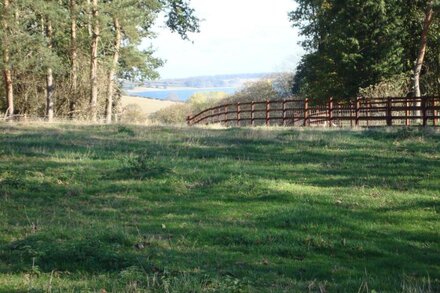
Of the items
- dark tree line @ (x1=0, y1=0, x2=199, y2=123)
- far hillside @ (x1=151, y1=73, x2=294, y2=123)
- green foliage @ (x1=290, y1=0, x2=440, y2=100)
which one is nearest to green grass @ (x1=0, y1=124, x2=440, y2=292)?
dark tree line @ (x1=0, y1=0, x2=199, y2=123)

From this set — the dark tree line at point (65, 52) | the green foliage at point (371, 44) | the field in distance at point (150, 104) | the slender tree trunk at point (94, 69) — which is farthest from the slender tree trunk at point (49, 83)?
the field in distance at point (150, 104)

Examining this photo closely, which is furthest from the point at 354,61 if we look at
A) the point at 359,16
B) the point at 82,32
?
the point at 82,32

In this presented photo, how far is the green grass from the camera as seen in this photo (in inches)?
241

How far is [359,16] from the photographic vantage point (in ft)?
133

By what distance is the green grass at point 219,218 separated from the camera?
6.13 meters

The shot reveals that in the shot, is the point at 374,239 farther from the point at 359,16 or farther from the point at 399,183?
the point at 359,16

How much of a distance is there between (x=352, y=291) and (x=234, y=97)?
238 ft

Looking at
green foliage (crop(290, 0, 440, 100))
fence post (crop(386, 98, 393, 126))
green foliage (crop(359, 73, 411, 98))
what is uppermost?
green foliage (crop(290, 0, 440, 100))

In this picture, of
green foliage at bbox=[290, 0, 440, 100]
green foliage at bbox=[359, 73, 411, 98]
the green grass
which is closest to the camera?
the green grass

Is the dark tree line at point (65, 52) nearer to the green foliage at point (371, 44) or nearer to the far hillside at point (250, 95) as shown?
the green foliage at point (371, 44)

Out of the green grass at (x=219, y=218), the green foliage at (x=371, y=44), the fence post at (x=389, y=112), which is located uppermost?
the green foliage at (x=371, y=44)

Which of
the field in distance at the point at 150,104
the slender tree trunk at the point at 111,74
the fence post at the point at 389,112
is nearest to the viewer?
the fence post at the point at 389,112

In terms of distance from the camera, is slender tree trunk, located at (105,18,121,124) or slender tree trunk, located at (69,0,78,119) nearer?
slender tree trunk, located at (69,0,78,119)

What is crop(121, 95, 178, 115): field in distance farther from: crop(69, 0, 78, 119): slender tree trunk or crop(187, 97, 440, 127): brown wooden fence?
crop(187, 97, 440, 127): brown wooden fence
